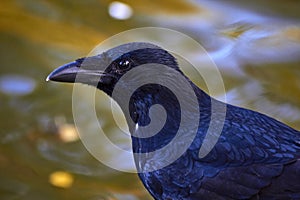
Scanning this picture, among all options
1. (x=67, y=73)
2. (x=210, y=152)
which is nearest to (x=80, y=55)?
(x=67, y=73)

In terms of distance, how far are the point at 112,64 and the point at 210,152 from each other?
0.86 meters

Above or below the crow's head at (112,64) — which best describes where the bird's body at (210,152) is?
below

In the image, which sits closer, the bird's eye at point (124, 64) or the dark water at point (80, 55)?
the bird's eye at point (124, 64)

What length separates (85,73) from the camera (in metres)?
5.68

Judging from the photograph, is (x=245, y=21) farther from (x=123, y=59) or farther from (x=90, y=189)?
(x=123, y=59)

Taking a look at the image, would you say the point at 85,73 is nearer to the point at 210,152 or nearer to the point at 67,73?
the point at 67,73

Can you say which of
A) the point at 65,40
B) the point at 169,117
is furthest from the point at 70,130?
the point at 169,117

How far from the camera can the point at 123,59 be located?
560cm

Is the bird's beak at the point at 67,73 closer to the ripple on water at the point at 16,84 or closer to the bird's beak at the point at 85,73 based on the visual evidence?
the bird's beak at the point at 85,73

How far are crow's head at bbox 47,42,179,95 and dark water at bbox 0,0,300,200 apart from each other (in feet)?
4.63

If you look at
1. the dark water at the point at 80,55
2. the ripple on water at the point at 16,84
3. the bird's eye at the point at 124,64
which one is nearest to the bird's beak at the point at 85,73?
the bird's eye at the point at 124,64

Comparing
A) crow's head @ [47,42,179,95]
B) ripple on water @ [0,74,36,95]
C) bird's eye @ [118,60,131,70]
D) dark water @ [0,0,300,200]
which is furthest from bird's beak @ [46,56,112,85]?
ripple on water @ [0,74,36,95]

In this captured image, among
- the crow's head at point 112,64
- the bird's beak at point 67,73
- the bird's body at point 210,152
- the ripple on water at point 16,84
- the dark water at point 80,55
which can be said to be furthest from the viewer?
the ripple on water at point 16,84

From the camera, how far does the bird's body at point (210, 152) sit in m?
5.40
